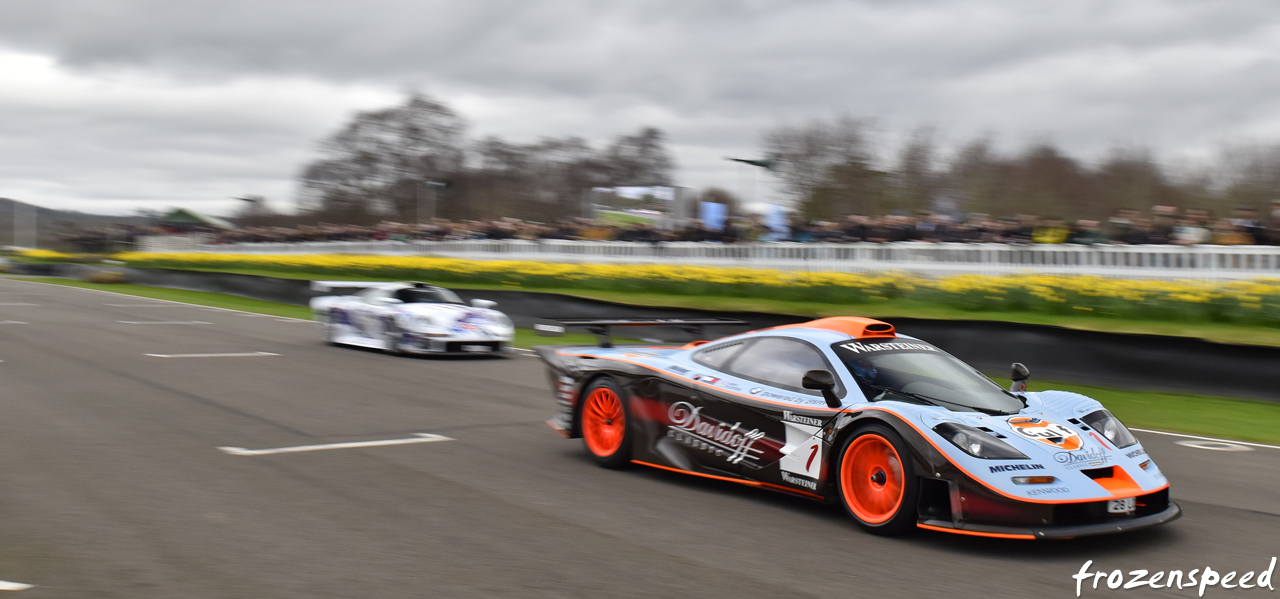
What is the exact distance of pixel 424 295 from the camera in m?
17.1

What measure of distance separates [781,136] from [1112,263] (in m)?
26.1

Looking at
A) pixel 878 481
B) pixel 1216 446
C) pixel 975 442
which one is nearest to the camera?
pixel 975 442

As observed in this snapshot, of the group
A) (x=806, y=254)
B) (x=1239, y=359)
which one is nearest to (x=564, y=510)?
(x=1239, y=359)

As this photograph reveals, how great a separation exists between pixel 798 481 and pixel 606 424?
2.00 m

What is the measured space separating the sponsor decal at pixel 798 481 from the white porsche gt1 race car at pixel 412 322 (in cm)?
1028

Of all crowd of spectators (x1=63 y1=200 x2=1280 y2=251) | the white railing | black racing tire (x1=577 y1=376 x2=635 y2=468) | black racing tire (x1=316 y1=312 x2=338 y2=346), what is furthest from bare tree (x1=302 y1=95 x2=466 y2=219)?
black racing tire (x1=577 y1=376 x2=635 y2=468)

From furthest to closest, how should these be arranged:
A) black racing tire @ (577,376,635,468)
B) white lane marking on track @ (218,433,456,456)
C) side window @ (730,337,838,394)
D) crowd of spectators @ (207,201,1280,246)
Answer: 1. crowd of spectators @ (207,201,1280,246)
2. white lane marking on track @ (218,433,456,456)
3. black racing tire @ (577,376,635,468)
4. side window @ (730,337,838,394)

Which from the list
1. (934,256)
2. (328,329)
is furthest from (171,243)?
(934,256)

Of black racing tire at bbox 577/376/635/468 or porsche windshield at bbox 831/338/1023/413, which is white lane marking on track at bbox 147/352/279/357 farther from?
porsche windshield at bbox 831/338/1023/413

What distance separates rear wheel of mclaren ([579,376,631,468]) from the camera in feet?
24.1

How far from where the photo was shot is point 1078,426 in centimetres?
580

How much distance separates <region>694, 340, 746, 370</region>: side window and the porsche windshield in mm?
799

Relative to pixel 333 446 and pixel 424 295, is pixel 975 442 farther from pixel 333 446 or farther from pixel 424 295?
pixel 424 295

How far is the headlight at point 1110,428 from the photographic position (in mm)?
5820
